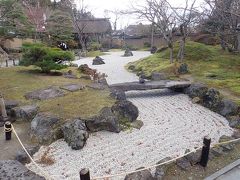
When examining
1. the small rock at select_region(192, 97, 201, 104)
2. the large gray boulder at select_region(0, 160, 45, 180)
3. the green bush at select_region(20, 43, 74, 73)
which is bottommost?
the small rock at select_region(192, 97, 201, 104)

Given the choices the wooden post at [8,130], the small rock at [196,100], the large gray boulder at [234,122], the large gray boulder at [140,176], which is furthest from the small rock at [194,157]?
the small rock at [196,100]

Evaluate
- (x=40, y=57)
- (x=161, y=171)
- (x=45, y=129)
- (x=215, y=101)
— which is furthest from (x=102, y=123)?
(x=40, y=57)

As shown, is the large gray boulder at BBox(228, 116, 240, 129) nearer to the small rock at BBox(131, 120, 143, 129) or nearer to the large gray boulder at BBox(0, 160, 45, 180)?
the small rock at BBox(131, 120, 143, 129)

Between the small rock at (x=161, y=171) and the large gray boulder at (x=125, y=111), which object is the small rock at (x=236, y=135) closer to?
the small rock at (x=161, y=171)

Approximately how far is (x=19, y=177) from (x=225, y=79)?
31.4ft

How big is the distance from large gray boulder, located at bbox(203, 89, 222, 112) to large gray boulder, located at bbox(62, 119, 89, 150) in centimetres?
461

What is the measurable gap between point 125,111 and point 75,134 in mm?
1849

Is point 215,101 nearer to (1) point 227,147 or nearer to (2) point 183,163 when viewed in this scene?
(1) point 227,147

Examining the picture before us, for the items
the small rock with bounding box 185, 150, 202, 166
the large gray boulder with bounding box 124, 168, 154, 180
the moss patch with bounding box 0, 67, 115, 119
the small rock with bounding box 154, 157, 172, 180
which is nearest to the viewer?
the large gray boulder with bounding box 124, 168, 154, 180

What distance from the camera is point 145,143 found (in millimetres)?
5891

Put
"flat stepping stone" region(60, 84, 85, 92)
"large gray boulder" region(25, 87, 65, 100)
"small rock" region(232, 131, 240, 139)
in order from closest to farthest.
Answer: "small rock" region(232, 131, 240, 139)
"large gray boulder" region(25, 87, 65, 100)
"flat stepping stone" region(60, 84, 85, 92)

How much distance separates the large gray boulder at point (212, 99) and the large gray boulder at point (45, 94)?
4.77 meters

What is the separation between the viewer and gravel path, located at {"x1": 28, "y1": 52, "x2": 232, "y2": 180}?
4941 mm

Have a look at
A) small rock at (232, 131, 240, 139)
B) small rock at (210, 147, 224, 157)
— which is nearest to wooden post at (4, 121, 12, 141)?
small rock at (210, 147, 224, 157)
